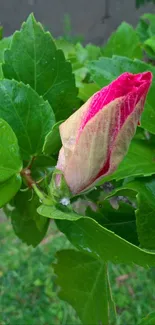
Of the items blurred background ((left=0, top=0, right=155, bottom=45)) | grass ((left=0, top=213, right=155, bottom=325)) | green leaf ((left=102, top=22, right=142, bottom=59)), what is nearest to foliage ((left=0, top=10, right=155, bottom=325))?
green leaf ((left=102, top=22, right=142, bottom=59))

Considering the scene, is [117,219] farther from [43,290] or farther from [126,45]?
[43,290]

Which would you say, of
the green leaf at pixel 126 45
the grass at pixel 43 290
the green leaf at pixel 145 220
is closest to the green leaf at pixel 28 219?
the green leaf at pixel 145 220

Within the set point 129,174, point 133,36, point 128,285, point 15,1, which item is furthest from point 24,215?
point 15,1

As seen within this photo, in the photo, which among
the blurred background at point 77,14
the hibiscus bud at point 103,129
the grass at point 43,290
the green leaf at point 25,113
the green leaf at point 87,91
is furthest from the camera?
the blurred background at point 77,14

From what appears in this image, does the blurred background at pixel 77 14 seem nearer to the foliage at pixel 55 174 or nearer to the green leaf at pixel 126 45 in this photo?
the green leaf at pixel 126 45

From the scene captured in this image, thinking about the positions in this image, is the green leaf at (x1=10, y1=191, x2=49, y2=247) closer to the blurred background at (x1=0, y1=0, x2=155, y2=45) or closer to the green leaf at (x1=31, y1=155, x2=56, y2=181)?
the green leaf at (x1=31, y1=155, x2=56, y2=181)
